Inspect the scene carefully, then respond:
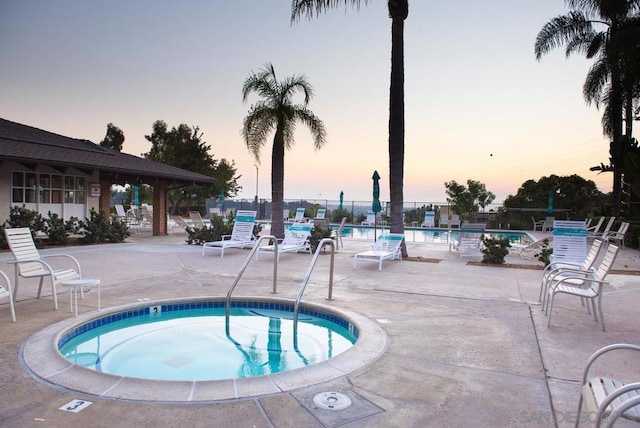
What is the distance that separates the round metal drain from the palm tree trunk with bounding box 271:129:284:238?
33.4 ft

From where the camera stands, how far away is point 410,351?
400 cm

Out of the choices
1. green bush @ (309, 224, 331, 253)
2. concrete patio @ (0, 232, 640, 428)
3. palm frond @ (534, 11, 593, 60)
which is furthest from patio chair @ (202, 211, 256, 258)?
palm frond @ (534, 11, 593, 60)

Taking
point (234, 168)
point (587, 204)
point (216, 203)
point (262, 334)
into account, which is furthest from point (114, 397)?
point (234, 168)

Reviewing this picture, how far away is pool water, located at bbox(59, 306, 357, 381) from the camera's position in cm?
431

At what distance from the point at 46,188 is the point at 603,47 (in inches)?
895

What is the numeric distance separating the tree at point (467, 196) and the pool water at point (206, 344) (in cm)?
1908

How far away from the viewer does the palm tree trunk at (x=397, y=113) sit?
442 inches

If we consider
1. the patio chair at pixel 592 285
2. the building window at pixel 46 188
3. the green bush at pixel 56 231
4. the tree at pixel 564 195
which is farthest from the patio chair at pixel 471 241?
the tree at pixel 564 195

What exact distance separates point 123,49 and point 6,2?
3.34 meters

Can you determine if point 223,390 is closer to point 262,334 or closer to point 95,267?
point 262,334

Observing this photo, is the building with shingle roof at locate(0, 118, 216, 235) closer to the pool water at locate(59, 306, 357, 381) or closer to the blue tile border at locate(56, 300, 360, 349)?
the blue tile border at locate(56, 300, 360, 349)

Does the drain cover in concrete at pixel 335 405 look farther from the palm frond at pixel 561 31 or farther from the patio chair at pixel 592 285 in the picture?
the palm frond at pixel 561 31

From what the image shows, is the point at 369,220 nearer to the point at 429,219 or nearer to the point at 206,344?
the point at 429,219

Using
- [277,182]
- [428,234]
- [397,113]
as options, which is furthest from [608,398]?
[428,234]
